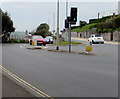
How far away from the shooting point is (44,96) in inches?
267

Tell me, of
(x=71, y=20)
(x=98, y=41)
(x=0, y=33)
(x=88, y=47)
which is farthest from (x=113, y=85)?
(x=0, y=33)

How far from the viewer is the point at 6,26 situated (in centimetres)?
5394

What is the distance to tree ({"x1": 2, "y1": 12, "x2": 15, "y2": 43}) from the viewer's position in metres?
53.3

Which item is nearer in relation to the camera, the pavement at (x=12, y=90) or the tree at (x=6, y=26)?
the pavement at (x=12, y=90)

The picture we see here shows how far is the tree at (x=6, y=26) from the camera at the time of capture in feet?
175

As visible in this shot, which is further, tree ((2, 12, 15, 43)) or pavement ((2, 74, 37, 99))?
tree ((2, 12, 15, 43))

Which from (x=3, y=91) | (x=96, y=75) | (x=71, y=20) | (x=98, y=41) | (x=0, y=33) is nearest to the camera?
(x=3, y=91)

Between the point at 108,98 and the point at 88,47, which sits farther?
the point at 88,47

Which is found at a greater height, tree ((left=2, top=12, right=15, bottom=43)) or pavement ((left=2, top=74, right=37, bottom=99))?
tree ((left=2, top=12, right=15, bottom=43))

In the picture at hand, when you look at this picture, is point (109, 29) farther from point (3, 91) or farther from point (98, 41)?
point (3, 91)

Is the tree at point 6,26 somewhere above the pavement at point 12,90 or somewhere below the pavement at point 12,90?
above

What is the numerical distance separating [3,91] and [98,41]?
3047cm

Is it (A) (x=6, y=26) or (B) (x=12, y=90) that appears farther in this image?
(A) (x=6, y=26)

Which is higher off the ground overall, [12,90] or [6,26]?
[6,26]
